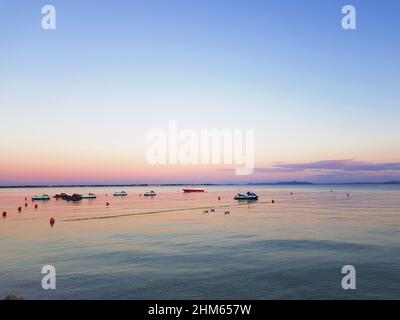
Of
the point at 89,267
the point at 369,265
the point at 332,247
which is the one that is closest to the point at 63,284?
the point at 89,267

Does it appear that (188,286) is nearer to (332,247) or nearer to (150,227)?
(332,247)

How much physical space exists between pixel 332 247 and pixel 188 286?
2134cm

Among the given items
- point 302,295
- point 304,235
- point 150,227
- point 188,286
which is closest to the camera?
point 302,295

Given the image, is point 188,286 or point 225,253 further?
point 225,253

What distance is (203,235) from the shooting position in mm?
49844
